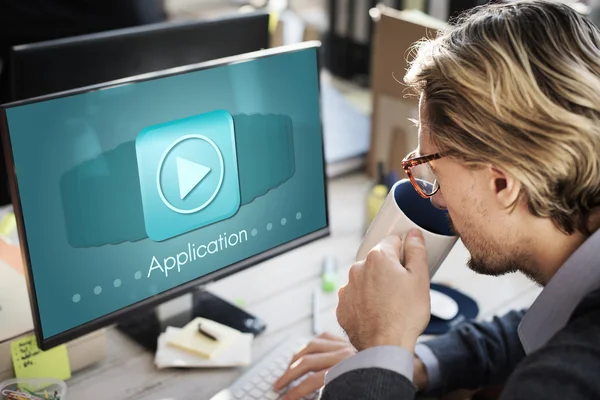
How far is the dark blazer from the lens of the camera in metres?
0.82

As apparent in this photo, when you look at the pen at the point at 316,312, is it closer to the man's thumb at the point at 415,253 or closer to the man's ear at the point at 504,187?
the man's thumb at the point at 415,253

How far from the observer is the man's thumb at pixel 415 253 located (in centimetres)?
108

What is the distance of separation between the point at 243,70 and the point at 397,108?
2.43ft

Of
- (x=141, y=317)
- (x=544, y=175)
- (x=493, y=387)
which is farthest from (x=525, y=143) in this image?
(x=141, y=317)

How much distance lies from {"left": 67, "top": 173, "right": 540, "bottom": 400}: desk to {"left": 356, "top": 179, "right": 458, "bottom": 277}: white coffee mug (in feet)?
0.84

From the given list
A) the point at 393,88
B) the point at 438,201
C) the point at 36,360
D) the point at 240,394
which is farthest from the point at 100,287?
the point at 393,88

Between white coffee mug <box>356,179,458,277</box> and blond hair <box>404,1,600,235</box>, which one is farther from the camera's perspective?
white coffee mug <box>356,179,458,277</box>

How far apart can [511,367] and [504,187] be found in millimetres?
425

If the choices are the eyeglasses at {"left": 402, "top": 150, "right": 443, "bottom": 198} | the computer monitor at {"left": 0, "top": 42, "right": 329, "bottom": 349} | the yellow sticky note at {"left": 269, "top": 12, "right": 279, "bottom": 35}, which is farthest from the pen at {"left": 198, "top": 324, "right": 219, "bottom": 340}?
the yellow sticky note at {"left": 269, "top": 12, "right": 279, "bottom": 35}

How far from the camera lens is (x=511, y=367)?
1.27 meters

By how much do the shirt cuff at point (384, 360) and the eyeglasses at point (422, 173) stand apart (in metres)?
0.26

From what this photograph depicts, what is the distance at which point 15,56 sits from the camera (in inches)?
50.6

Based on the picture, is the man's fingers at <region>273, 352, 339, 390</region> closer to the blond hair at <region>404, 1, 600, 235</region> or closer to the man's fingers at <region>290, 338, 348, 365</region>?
the man's fingers at <region>290, 338, 348, 365</region>

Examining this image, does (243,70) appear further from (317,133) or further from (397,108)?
(397,108)
